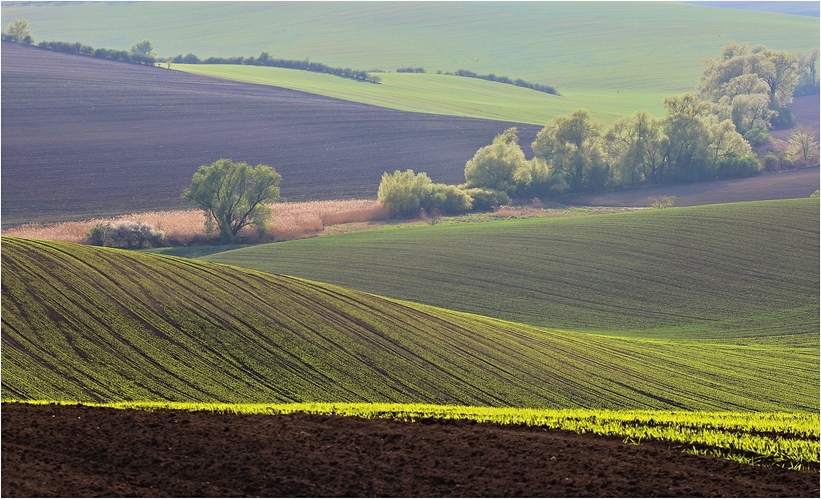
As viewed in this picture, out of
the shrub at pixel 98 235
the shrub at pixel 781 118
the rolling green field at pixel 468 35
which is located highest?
the rolling green field at pixel 468 35

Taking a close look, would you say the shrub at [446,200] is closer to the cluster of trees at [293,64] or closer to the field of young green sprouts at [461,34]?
the cluster of trees at [293,64]

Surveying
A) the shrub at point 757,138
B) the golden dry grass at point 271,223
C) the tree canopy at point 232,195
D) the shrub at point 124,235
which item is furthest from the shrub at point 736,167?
the shrub at point 124,235

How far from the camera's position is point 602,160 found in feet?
281

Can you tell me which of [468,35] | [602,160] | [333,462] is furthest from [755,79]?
[333,462]

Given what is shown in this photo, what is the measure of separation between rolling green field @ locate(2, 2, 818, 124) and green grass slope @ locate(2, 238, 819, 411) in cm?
10666

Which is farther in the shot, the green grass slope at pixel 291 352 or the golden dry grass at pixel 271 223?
the golden dry grass at pixel 271 223

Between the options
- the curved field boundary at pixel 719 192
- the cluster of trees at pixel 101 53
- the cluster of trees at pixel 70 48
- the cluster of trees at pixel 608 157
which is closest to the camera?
the curved field boundary at pixel 719 192

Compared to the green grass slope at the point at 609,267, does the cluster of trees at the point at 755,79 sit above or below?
above

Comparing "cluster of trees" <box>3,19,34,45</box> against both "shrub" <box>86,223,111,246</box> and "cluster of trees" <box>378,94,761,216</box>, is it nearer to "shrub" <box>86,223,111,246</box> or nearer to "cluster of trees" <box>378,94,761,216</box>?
"cluster of trees" <box>378,94,761,216</box>

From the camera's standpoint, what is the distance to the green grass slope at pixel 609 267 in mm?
45406

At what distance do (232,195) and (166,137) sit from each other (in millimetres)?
32430

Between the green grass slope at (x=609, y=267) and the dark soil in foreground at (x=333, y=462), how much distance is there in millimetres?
30360

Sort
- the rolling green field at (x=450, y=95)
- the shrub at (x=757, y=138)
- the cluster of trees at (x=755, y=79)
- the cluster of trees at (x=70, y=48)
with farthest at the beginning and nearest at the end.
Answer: the rolling green field at (x=450, y=95) → the cluster of trees at (x=755, y=79) → the cluster of trees at (x=70, y=48) → the shrub at (x=757, y=138)

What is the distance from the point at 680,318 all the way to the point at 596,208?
3238 centimetres
